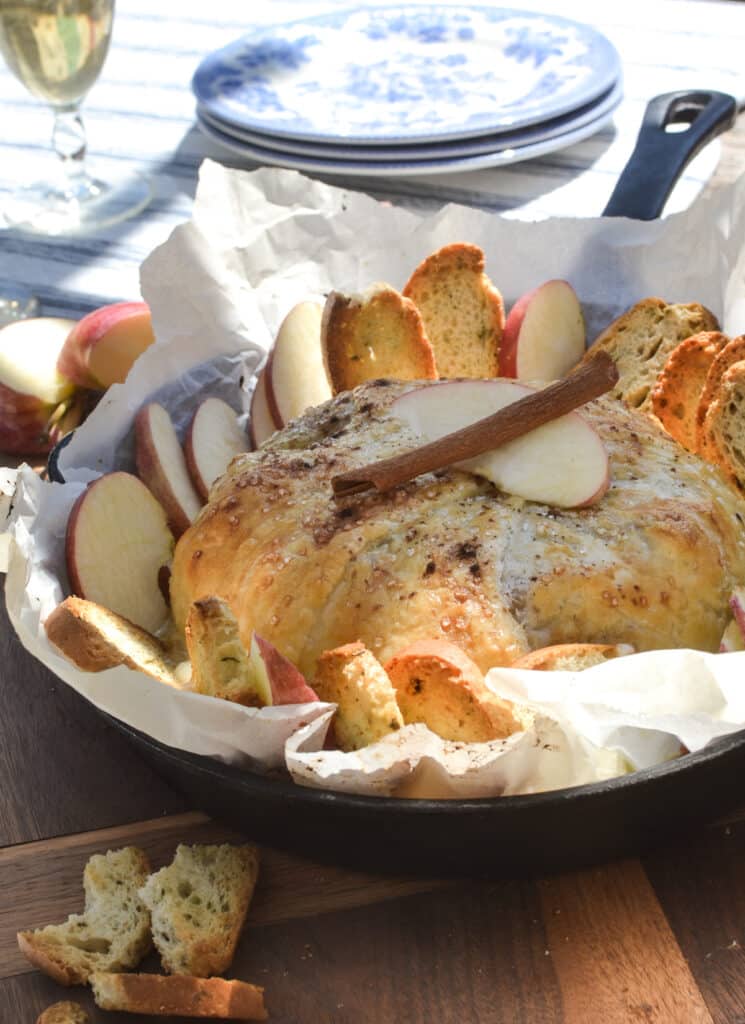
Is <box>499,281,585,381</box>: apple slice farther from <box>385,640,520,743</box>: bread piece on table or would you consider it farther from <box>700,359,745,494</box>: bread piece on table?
<box>385,640,520,743</box>: bread piece on table

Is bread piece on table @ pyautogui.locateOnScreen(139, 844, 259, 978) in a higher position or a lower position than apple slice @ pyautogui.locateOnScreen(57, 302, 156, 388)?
lower

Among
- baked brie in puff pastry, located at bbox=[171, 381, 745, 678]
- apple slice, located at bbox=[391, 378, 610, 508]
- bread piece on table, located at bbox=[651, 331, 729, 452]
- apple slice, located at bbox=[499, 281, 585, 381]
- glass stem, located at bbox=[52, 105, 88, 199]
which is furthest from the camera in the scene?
glass stem, located at bbox=[52, 105, 88, 199]

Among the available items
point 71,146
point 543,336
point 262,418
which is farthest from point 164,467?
point 71,146

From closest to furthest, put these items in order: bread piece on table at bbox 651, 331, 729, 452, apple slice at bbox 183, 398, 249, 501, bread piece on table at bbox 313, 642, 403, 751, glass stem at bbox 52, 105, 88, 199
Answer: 1. bread piece on table at bbox 313, 642, 403, 751
2. bread piece on table at bbox 651, 331, 729, 452
3. apple slice at bbox 183, 398, 249, 501
4. glass stem at bbox 52, 105, 88, 199

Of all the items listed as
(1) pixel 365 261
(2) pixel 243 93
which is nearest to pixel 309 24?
(2) pixel 243 93

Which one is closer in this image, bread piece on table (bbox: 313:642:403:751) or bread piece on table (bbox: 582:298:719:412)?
bread piece on table (bbox: 313:642:403:751)

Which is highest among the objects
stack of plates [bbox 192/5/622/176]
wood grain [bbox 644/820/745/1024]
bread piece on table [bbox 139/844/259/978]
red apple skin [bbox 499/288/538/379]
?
stack of plates [bbox 192/5/622/176]

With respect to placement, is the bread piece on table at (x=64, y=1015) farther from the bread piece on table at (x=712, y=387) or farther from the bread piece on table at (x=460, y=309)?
the bread piece on table at (x=460, y=309)

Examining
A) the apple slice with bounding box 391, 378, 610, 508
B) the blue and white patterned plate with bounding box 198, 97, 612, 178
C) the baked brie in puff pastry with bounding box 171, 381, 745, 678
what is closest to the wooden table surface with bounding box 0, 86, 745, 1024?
the baked brie in puff pastry with bounding box 171, 381, 745, 678

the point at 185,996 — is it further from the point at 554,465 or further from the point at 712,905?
the point at 554,465
